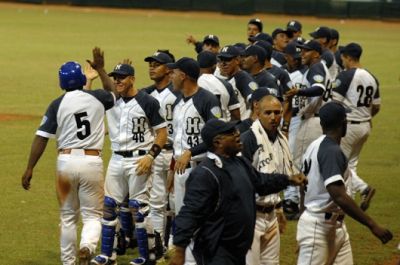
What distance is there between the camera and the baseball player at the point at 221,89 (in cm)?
1159

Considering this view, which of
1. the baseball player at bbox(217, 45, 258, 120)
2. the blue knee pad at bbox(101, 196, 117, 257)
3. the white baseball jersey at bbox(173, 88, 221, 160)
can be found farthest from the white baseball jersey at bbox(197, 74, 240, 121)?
the blue knee pad at bbox(101, 196, 117, 257)

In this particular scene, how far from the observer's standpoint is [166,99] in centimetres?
1190

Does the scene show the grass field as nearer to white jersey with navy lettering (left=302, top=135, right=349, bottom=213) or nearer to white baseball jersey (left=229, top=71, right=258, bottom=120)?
white baseball jersey (left=229, top=71, right=258, bottom=120)

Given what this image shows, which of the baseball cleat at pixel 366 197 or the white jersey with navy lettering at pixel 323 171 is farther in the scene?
the baseball cleat at pixel 366 197

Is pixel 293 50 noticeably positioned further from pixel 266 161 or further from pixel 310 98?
pixel 266 161

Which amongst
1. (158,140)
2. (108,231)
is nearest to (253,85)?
(158,140)

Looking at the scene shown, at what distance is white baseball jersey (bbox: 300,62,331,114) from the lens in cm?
1352

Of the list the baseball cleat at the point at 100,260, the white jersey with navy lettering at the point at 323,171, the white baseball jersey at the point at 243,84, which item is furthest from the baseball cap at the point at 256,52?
the white jersey with navy lettering at the point at 323,171

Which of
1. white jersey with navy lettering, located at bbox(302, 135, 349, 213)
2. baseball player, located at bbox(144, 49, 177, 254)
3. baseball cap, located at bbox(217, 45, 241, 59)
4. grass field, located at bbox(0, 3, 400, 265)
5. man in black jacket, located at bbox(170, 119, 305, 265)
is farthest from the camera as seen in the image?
grass field, located at bbox(0, 3, 400, 265)

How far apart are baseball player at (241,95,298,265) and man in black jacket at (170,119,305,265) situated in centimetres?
122

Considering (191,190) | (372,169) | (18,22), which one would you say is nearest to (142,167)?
(191,190)

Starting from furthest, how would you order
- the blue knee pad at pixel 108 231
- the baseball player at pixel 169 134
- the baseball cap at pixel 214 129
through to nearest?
the baseball player at pixel 169 134 → the blue knee pad at pixel 108 231 → the baseball cap at pixel 214 129

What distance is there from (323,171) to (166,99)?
154 inches

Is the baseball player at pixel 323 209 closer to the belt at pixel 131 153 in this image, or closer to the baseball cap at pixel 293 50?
the belt at pixel 131 153
